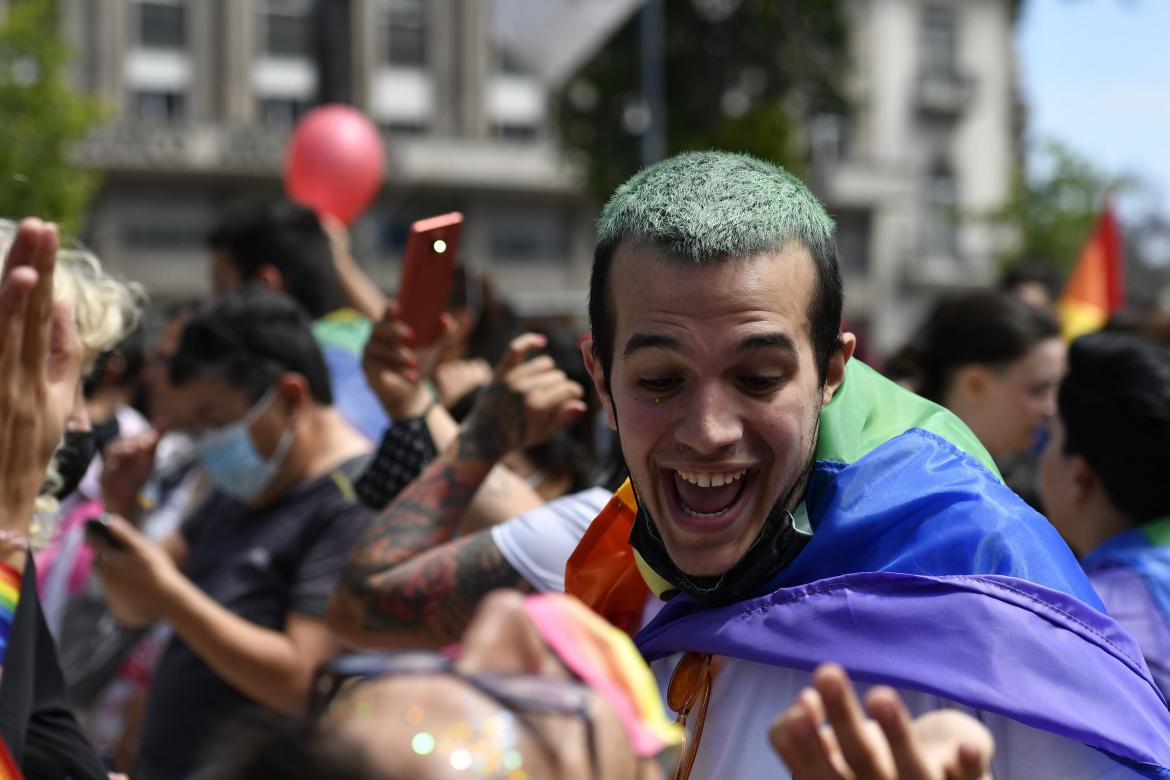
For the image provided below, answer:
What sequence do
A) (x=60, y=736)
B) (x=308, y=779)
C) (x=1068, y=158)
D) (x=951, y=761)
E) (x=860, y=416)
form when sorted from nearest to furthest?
1. (x=308, y=779)
2. (x=951, y=761)
3. (x=860, y=416)
4. (x=60, y=736)
5. (x=1068, y=158)

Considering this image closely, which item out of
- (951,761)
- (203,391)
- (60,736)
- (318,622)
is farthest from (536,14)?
(951,761)

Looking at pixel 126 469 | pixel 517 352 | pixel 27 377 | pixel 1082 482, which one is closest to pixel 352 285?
pixel 126 469

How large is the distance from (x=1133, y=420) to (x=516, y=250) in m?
31.2

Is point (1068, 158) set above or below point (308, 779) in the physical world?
above

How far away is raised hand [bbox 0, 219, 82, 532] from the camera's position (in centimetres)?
182

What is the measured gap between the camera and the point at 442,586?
2518mm

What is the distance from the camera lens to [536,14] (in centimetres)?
938

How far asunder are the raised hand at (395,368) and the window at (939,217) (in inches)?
1416

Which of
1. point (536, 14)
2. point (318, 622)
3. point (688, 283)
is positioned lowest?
point (318, 622)

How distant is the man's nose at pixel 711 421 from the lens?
1669 mm

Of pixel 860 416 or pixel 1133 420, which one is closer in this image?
pixel 860 416

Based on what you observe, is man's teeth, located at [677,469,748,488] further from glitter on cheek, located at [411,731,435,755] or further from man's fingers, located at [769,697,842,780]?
glitter on cheek, located at [411,731,435,755]

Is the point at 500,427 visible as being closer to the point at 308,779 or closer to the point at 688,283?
the point at 688,283

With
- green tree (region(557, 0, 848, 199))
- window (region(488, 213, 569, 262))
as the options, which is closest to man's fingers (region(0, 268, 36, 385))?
green tree (region(557, 0, 848, 199))
